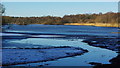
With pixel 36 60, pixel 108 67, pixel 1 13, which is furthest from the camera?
pixel 1 13

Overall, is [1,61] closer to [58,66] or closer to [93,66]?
[58,66]

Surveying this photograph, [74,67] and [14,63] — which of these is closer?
[74,67]

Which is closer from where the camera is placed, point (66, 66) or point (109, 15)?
point (66, 66)

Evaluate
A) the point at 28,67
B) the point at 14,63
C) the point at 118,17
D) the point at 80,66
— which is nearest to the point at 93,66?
the point at 80,66

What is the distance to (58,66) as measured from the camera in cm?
1691

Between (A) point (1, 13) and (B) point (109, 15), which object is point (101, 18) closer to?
(B) point (109, 15)

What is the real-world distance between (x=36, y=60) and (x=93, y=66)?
16.3 ft

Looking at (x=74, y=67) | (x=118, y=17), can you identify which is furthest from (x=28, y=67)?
(x=118, y=17)

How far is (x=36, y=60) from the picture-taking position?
63.8 feet

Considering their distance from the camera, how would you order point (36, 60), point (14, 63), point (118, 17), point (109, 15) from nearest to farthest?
1. point (14, 63)
2. point (36, 60)
3. point (118, 17)
4. point (109, 15)

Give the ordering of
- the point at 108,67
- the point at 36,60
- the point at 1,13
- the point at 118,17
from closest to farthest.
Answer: the point at 108,67
the point at 36,60
the point at 1,13
the point at 118,17

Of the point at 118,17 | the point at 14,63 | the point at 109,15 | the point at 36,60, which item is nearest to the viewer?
the point at 14,63

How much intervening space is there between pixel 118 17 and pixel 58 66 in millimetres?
154802

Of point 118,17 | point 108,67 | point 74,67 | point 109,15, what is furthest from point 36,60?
point 109,15
